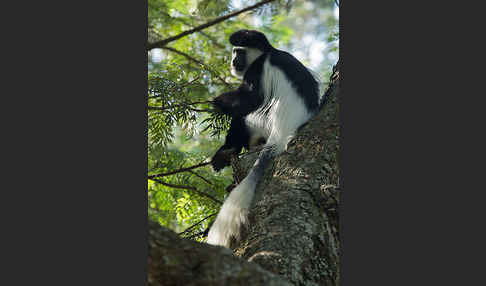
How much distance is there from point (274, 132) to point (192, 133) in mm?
509

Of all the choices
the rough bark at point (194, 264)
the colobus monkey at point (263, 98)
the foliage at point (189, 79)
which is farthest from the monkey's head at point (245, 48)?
the rough bark at point (194, 264)

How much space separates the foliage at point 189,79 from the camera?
2.20 metres

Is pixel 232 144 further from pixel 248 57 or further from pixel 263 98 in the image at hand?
pixel 248 57

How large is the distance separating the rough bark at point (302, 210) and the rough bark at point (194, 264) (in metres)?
0.28

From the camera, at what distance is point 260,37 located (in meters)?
2.87

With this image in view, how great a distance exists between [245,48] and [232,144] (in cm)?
59

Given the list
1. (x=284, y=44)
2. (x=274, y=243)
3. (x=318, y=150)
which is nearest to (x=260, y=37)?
(x=284, y=44)

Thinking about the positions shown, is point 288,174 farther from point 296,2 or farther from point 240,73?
point 240,73

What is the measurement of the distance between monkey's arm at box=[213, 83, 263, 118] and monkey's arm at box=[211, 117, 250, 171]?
7 cm

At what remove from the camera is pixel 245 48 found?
2.86 meters

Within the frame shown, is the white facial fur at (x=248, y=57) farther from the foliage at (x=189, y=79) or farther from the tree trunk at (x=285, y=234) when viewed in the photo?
the tree trunk at (x=285, y=234)

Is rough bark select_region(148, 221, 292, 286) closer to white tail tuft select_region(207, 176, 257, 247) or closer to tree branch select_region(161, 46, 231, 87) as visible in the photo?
white tail tuft select_region(207, 176, 257, 247)

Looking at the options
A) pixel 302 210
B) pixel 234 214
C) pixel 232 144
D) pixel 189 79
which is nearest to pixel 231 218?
pixel 234 214

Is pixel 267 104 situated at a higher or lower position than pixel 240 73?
lower
